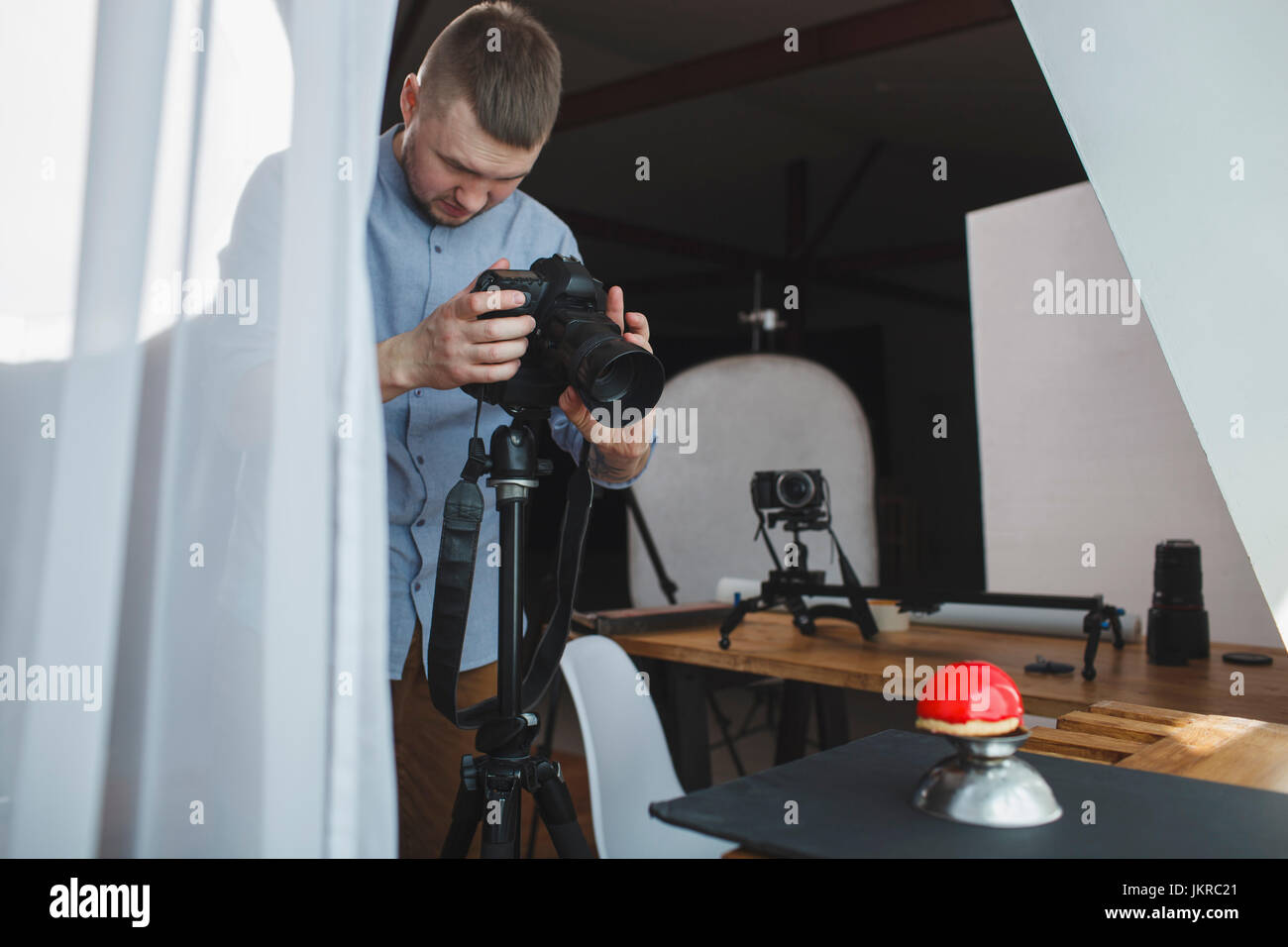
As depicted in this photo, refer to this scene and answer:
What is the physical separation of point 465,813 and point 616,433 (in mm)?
438

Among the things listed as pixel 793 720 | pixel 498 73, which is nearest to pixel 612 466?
pixel 498 73

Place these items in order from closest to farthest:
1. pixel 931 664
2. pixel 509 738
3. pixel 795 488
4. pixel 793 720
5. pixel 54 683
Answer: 1. pixel 54 683
2. pixel 509 738
3. pixel 931 664
4. pixel 795 488
5. pixel 793 720

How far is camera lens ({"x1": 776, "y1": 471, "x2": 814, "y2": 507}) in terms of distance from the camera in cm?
181

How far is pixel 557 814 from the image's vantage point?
2.85ft

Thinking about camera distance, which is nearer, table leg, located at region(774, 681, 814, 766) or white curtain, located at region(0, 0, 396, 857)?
white curtain, located at region(0, 0, 396, 857)

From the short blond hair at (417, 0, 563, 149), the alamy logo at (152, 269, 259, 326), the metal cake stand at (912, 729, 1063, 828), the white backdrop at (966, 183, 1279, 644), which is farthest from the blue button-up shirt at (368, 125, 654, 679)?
the white backdrop at (966, 183, 1279, 644)

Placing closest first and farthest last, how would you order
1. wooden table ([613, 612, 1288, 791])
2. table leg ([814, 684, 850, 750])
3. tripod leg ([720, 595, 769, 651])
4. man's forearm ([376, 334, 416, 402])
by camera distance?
man's forearm ([376, 334, 416, 402]) → wooden table ([613, 612, 1288, 791]) → tripod leg ([720, 595, 769, 651]) → table leg ([814, 684, 850, 750])

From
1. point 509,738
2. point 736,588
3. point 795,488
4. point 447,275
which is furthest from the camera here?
point 736,588

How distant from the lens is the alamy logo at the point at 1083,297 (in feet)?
7.56

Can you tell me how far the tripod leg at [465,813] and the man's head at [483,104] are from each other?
0.69m

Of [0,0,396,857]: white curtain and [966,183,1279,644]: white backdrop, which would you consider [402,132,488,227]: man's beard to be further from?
[966,183,1279,644]: white backdrop

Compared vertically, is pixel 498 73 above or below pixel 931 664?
above

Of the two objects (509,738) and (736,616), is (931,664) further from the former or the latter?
(509,738)
